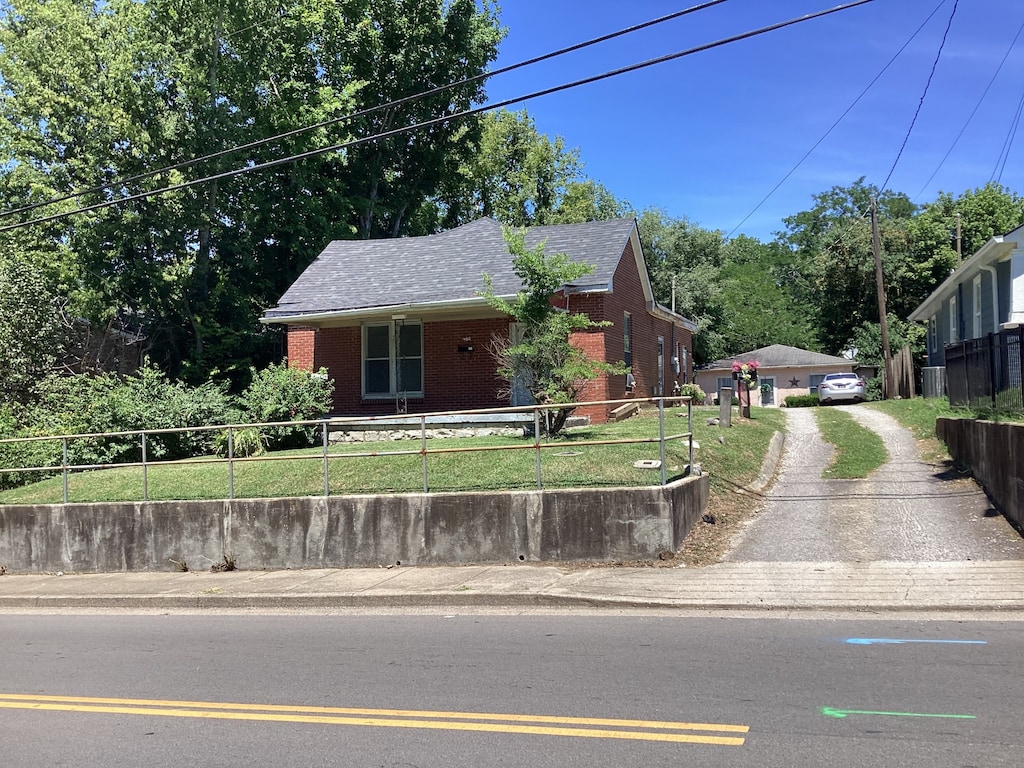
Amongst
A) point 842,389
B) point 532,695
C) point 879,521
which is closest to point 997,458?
point 879,521

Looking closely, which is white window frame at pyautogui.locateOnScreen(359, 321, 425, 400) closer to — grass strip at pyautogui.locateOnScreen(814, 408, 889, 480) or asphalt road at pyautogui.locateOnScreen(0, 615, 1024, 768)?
grass strip at pyautogui.locateOnScreen(814, 408, 889, 480)

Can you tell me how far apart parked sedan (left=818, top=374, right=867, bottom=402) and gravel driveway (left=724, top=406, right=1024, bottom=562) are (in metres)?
19.3

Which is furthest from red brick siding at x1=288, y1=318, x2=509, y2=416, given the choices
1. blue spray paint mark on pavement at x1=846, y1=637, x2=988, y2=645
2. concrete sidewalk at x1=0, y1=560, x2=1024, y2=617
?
blue spray paint mark on pavement at x1=846, y1=637, x2=988, y2=645

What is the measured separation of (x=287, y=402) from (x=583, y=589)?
10706mm

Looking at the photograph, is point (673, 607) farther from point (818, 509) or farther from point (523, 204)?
point (523, 204)

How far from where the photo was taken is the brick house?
18.5 meters

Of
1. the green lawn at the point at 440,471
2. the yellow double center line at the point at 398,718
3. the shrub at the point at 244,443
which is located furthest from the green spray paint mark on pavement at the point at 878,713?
the shrub at the point at 244,443

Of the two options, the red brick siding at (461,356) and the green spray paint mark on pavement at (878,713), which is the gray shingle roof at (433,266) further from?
the green spray paint mark on pavement at (878,713)

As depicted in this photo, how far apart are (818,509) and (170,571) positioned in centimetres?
972

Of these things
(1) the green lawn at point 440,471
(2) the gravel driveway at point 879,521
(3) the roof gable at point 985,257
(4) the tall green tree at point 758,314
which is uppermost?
(4) the tall green tree at point 758,314

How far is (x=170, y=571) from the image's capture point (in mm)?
12117

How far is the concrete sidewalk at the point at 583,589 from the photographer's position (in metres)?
7.99

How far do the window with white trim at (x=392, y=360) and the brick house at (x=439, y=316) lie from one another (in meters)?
0.02

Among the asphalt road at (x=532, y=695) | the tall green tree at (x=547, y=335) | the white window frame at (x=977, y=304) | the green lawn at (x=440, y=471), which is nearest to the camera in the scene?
the asphalt road at (x=532, y=695)
